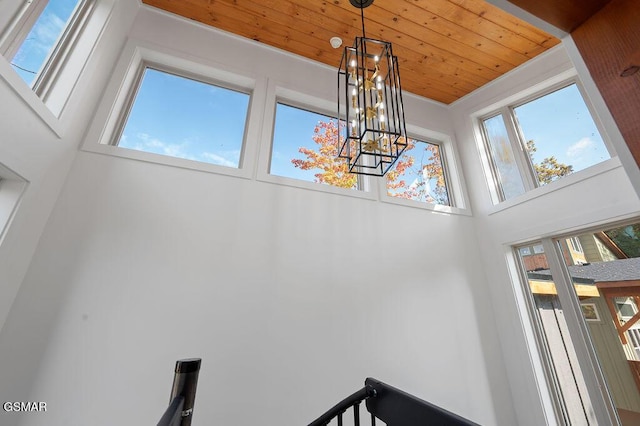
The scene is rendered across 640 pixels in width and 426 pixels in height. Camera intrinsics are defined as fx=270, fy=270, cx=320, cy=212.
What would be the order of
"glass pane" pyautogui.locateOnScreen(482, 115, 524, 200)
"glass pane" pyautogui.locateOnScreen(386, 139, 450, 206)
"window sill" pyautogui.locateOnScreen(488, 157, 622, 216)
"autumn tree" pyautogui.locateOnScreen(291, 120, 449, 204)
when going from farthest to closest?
"glass pane" pyautogui.locateOnScreen(386, 139, 450, 206) → "glass pane" pyautogui.locateOnScreen(482, 115, 524, 200) → "autumn tree" pyautogui.locateOnScreen(291, 120, 449, 204) → "window sill" pyautogui.locateOnScreen(488, 157, 622, 216)

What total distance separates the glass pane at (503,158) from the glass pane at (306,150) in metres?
1.90

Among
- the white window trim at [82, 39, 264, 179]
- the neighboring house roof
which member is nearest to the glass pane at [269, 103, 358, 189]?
the white window trim at [82, 39, 264, 179]

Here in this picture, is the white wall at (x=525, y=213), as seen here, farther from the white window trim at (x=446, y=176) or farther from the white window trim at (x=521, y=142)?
the white window trim at (x=446, y=176)

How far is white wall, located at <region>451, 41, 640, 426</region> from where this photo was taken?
2.42m

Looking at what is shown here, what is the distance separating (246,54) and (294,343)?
10.1ft

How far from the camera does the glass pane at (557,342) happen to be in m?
2.44

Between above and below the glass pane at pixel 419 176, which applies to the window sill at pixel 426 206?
below

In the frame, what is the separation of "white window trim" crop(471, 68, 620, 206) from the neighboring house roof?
80 cm

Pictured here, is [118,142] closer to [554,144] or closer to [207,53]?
[207,53]

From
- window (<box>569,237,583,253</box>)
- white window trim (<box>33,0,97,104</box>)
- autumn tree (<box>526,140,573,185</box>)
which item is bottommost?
window (<box>569,237,583,253</box>)

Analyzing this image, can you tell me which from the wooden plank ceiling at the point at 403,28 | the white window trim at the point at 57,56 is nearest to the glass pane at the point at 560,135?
the wooden plank ceiling at the point at 403,28

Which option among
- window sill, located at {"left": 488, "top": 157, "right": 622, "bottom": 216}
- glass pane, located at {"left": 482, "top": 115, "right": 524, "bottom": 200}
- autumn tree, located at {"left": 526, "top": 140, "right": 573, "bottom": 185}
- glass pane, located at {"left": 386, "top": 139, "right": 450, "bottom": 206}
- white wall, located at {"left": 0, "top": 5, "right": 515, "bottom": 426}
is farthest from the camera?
glass pane, located at {"left": 386, "top": 139, "right": 450, "bottom": 206}

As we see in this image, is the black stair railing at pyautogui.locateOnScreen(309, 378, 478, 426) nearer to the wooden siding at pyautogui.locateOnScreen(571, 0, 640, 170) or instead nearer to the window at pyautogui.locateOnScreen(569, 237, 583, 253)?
the wooden siding at pyautogui.locateOnScreen(571, 0, 640, 170)

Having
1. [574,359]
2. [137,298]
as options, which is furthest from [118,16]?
[574,359]
